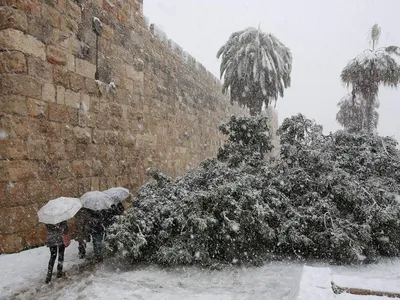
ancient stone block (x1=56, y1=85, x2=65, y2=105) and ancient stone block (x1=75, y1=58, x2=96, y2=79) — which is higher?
ancient stone block (x1=75, y1=58, x2=96, y2=79)

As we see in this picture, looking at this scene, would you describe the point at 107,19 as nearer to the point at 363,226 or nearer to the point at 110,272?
the point at 110,272

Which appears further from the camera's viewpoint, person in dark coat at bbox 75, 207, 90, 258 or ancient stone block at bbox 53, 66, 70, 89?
ancient stone block at bbox 53, 66, 70, 89

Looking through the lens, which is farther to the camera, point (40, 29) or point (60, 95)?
point (60, 95)

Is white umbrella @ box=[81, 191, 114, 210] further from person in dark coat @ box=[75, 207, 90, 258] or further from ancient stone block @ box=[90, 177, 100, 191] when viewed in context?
ancient stone block @ box=[90, 177, 100, 191]

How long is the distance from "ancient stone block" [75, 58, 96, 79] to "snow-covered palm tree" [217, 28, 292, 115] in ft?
22.6

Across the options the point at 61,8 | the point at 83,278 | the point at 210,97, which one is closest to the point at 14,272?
the point at 83,278

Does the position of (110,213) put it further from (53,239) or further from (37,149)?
(37,149)

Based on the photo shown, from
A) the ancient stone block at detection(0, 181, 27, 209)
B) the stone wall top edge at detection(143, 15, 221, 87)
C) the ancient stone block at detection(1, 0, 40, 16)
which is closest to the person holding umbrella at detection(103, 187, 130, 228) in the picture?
the ancient stone block at detection(0, 181, 27, 209)

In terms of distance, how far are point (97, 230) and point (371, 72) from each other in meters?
9.63

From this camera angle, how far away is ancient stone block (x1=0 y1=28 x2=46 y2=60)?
457 centimetres

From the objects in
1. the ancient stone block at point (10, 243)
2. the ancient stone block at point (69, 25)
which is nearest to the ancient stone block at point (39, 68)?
the ancient stone block at point (69, 25)

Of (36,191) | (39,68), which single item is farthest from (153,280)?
(39,68)

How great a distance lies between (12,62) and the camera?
465 centimetres

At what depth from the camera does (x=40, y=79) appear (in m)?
5.01
